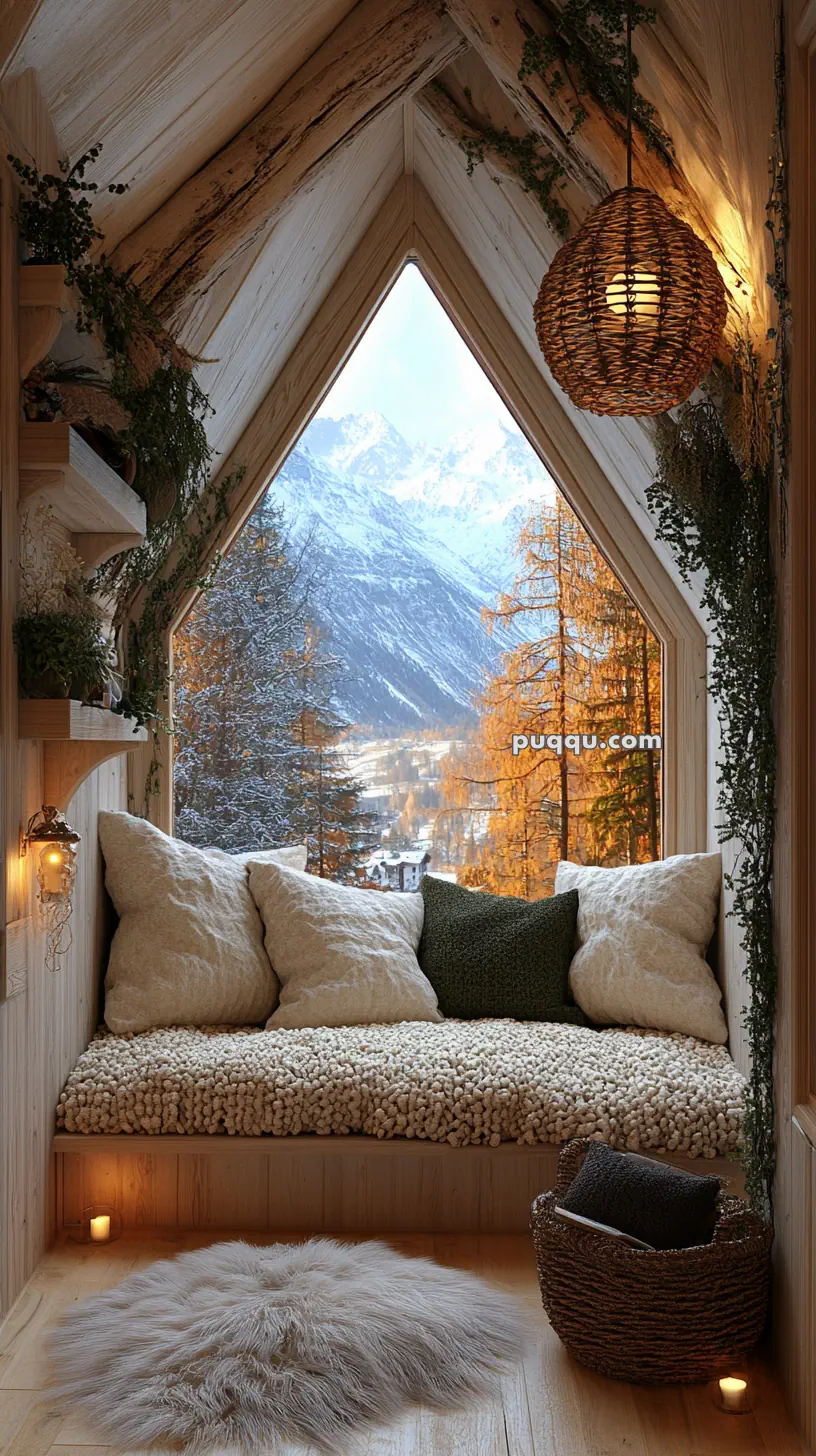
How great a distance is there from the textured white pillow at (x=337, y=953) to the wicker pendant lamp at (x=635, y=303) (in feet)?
6.08

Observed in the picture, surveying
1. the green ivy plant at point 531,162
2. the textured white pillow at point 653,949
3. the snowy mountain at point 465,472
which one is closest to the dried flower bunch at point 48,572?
the green ivy plant at point 531,162

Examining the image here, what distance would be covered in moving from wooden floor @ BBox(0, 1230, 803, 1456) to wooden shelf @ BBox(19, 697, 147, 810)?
113 centimetres

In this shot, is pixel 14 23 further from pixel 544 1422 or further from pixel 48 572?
pixel 544 1422

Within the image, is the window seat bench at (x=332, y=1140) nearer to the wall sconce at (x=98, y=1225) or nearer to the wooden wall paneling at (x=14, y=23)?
the wall sconce at (x=98, y=1225)

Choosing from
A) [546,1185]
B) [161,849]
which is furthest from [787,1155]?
[161,849]

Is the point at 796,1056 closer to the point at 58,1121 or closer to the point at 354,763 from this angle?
the point at 58,1121

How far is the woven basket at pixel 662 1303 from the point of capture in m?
2.15

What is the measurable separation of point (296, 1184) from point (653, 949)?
1.22m

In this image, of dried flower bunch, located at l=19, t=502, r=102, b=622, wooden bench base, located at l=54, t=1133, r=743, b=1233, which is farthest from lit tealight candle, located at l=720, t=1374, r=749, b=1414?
dried flower bunch, located at l=19, t=502, r=102, b=622

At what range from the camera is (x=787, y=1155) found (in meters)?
2.20

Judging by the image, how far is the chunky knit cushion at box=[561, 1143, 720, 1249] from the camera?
2254 mm

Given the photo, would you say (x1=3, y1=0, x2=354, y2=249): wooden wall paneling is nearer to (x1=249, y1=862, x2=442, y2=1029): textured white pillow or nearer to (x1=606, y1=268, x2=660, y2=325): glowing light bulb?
(x1=606, y1=268, x2=660, y2=325): glowing light bulb

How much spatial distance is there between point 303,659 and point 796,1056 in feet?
7.55

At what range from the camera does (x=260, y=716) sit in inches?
157
